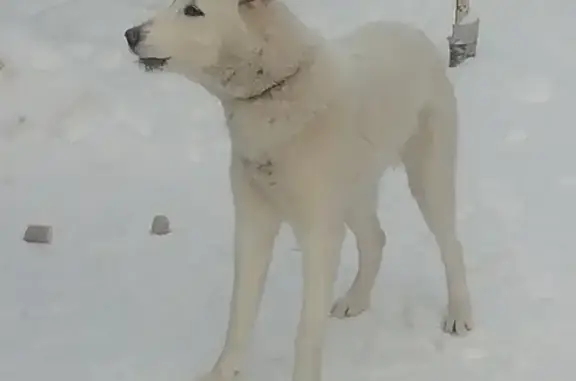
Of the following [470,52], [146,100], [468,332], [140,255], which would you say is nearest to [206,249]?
[140,255]

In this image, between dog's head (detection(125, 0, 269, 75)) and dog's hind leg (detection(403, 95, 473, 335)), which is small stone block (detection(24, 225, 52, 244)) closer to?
dog's hind leg (detection(403, 95, 473, 335))

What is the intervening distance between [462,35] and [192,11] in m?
3.12

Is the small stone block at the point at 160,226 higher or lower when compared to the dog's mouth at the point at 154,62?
lower

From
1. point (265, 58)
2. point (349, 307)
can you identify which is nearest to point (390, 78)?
point (265, 58)

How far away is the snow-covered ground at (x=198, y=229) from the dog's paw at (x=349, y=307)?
0.11 feet

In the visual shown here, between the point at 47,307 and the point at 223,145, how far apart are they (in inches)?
56.1

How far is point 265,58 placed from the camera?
2744 mm

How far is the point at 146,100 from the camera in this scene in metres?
5.19

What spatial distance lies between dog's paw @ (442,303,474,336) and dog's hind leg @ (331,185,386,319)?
0.91 feet

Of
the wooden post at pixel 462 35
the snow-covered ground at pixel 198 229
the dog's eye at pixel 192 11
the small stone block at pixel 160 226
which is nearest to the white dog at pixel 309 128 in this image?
the dog's eye at pixel 192 11

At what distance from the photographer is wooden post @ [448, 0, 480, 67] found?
18.2ft

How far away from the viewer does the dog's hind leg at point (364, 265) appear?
3.55 meters

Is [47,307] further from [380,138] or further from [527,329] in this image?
[527,329]

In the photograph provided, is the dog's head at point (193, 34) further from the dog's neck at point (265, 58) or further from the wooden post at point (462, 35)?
the wooden post at point (462, 35)
